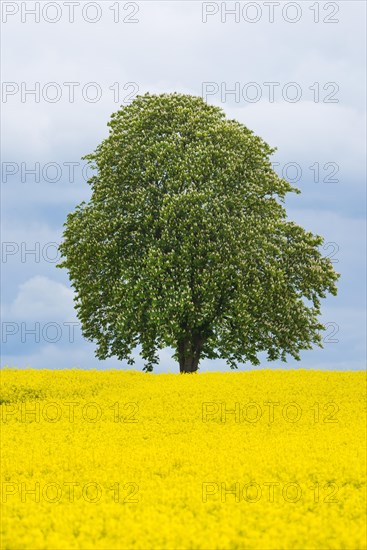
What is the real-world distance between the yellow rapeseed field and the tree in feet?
22.2

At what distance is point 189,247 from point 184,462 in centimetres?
1862

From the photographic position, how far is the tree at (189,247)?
3297 centimetres

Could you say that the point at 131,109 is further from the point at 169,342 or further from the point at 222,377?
the point at 222,377

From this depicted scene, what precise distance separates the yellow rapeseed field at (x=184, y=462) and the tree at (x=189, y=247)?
22.2 ft

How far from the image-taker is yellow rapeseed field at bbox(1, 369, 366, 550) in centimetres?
1020

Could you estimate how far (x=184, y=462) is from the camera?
48.3 feet

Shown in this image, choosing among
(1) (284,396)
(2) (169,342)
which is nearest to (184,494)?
(1) (284,396)
